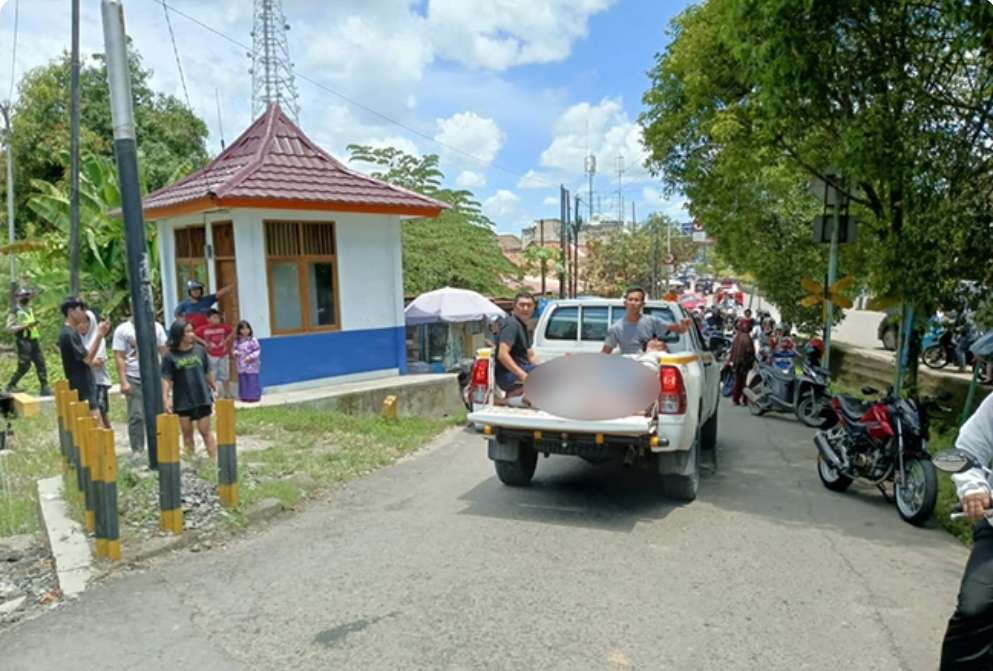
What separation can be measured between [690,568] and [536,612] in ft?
4.07

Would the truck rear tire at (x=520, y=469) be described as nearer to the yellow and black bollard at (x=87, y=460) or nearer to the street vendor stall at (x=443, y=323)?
the yellow and black bollard at (x=87, y=460)

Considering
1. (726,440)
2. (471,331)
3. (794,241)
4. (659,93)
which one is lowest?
(726,440)

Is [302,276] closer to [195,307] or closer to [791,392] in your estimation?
[195,307]

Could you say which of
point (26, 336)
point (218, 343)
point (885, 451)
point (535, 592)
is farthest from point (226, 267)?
point (885, 451)

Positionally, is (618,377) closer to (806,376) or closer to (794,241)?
(806,376)

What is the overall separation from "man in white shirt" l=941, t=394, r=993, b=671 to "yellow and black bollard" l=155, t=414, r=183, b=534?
4.64 meters

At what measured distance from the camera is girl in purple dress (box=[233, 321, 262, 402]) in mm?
10562

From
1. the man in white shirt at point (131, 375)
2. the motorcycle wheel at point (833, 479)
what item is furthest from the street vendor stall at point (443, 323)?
the motorcycle wheel at point (833, 479)

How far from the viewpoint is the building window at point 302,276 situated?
11.4 meters

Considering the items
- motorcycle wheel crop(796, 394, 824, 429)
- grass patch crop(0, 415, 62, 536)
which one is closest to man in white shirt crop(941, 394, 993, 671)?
grass patch crop(0, 415, 62, 536)

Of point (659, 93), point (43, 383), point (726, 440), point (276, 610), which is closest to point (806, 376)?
point (726, 440)

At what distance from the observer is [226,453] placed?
5500 millimetres

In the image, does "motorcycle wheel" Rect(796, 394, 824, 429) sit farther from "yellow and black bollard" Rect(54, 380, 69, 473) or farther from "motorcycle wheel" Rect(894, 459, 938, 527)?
"yellow and black bollard" Rect(54, 380, 69, 473)

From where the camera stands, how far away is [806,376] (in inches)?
461
